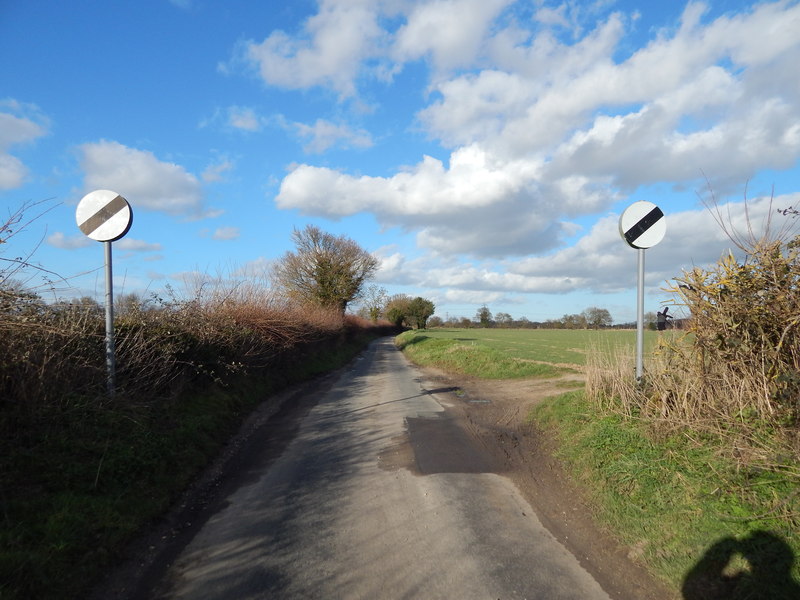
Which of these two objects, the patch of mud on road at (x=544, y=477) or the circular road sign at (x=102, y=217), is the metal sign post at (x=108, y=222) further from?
the patch of mud on road at (x=544, y=477)

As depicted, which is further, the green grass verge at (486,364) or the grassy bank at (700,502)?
the green grass verge at (486,364)

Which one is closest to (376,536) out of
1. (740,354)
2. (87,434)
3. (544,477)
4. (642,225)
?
(544,477)

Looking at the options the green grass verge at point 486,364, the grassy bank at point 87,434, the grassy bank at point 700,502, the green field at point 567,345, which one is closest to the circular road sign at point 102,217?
the grassy bank at point 87,434

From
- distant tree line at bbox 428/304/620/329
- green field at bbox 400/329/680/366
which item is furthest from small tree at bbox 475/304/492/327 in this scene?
green field at bbox 400/329/680/366

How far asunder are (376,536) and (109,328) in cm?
437

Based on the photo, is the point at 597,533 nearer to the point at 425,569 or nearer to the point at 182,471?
the point at 425,569

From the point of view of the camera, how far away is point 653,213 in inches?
271

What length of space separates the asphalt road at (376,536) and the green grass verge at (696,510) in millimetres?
683

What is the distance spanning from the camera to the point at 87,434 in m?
5.38

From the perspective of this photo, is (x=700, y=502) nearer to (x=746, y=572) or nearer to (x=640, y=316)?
(x=746, y=572)

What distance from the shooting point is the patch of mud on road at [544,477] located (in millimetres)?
3768

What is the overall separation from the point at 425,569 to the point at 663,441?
340cm

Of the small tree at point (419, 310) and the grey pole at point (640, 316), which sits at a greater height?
the small tree at point (419, 310)

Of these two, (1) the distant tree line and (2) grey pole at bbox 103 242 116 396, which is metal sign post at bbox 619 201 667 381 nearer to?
(2) grey pole at bbox 103 242 116 396
